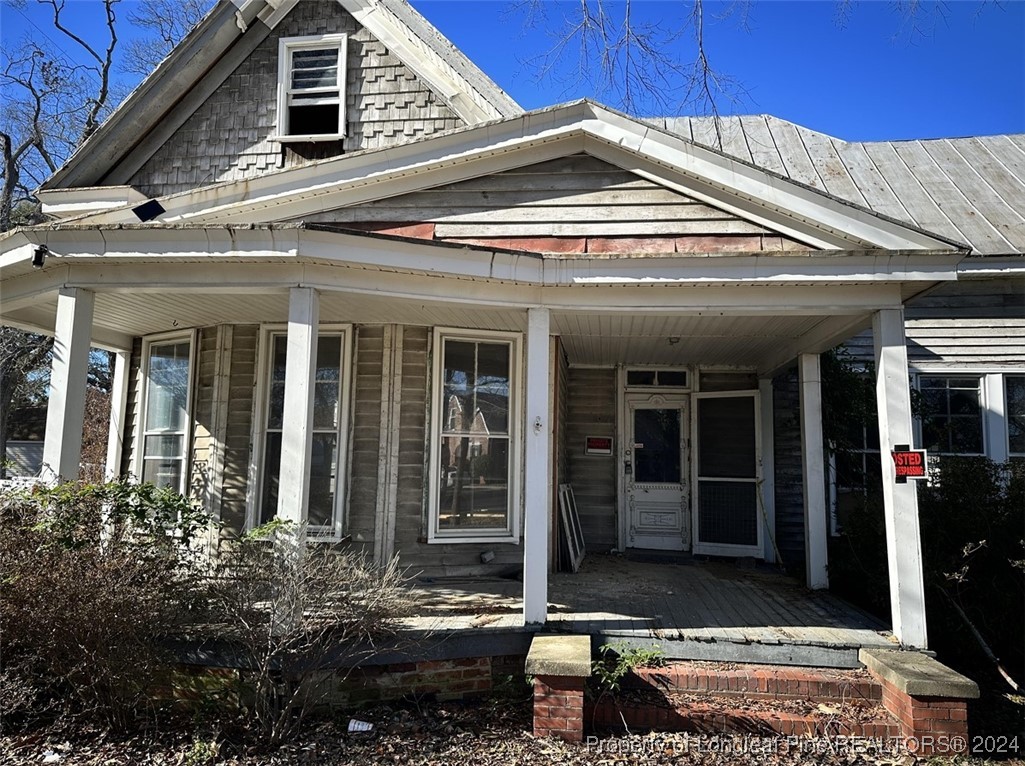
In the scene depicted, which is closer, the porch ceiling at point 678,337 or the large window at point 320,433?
the porch ceiling at point 678,337

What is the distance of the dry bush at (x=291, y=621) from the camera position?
4.47 metres

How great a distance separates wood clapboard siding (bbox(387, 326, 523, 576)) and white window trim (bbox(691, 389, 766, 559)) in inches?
126

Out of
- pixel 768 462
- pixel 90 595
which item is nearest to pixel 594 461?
pixel 768 462

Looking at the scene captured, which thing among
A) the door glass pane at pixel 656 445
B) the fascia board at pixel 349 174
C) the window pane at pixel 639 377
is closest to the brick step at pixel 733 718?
the fascia board at pixel 349 174

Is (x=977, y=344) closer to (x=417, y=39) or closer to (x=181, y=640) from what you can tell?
(x=417, y=39)

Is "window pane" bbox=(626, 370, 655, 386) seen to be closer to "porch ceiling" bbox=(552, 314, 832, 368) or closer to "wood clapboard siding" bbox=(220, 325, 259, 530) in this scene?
"porch ceiling" bbox=(552, 314, 832, 368)

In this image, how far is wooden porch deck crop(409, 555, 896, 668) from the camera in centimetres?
502

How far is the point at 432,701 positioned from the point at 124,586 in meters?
2.23

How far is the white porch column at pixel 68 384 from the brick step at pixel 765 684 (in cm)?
447

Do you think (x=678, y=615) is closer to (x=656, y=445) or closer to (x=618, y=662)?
(x=618, y=662)

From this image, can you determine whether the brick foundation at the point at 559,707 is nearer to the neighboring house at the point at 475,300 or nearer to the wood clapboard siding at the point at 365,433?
the neighboring house at the point at 475,300

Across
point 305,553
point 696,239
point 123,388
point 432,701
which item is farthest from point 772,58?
point 123,388

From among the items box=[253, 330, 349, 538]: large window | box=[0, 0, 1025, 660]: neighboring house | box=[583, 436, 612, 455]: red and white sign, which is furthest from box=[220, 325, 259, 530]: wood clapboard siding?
box=[583, 436, 612, 455]: red and white sign

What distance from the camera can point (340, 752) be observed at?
4.36 metres
